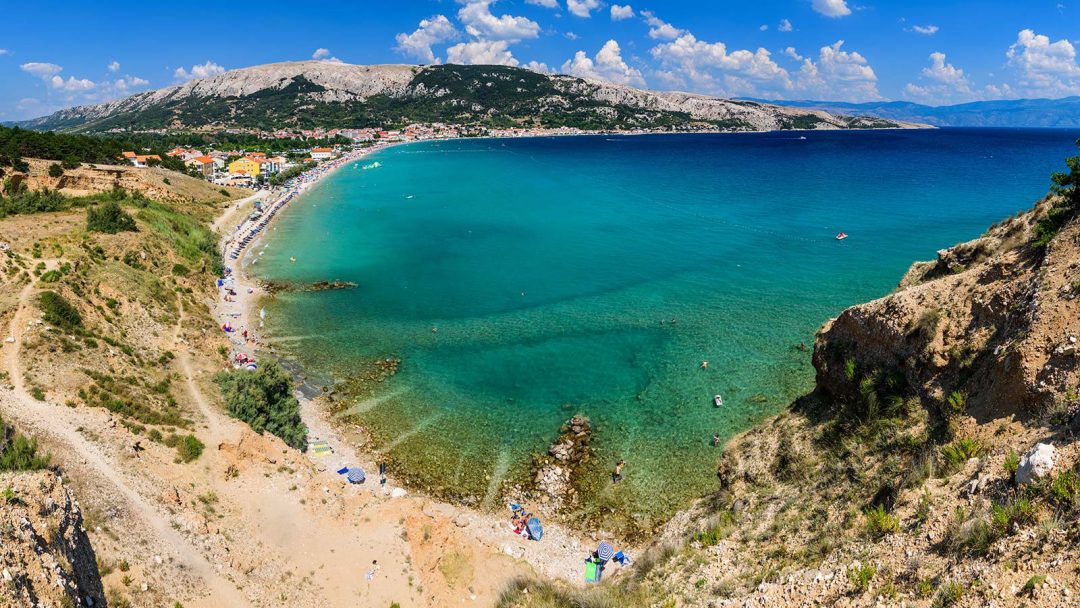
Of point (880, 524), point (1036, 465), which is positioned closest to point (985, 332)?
point (1036, 465)

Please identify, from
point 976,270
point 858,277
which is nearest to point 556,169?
point 858,277

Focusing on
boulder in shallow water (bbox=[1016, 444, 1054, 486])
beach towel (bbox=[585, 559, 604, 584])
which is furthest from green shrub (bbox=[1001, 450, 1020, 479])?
beach towel (bbox=[585, 559, 604, 584])

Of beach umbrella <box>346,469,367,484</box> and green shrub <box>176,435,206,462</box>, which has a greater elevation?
green shrub <box>176,435,206,462</box>

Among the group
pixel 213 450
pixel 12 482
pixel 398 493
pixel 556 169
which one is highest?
pixel 556 169

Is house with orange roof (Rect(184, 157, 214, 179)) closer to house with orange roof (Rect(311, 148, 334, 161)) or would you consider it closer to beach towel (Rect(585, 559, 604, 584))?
house with orange roof (Rect(311, 148, 334, 161))

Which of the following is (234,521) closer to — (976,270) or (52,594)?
(52,594)

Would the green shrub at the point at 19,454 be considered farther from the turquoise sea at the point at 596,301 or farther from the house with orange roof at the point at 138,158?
the house with orange roof at the point at 138,158

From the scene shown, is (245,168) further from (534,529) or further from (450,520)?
(534,529)
